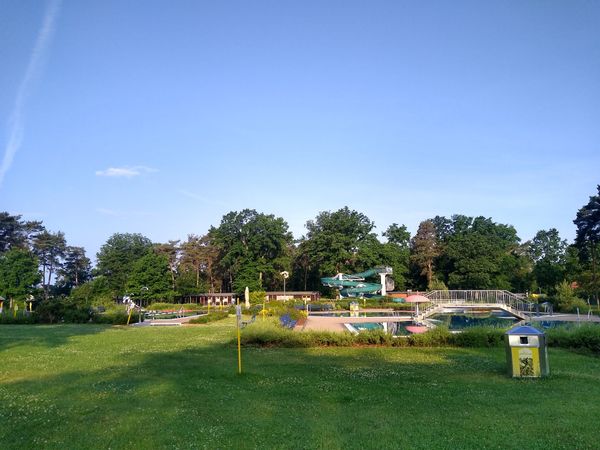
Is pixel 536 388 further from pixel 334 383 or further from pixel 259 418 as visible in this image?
pixel 259 418

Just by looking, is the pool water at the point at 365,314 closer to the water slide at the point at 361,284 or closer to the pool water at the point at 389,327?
the pool water at the point at 389,327

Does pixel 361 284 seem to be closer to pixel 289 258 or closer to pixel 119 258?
pixel 289 258

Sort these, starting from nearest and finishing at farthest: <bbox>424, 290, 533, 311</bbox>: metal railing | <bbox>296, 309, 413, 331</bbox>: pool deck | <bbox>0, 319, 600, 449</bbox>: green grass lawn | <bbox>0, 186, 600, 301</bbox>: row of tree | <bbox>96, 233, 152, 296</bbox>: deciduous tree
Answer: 1. <bbox>0, 319, 600, 449</bbox>: green grass lawn
2. <bbox>296, 309, 413, 331</bbox>: pool deck
3. <bbox>424, 290, 533, 311</bbox>: metal railing
4. <bbox>0, 186, 600, 301</bbox>: row of tree
5. <bbox>96, 233, 152, 296</bbox>: deciduous tree

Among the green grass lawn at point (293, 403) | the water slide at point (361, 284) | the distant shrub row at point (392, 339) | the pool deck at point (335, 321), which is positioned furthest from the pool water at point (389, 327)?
the water slide at point (361, 284)

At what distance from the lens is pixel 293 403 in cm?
837

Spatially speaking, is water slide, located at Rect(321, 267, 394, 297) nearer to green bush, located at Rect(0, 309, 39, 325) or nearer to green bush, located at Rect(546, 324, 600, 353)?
green bush, located at Rect(0, 309, 39, 325)

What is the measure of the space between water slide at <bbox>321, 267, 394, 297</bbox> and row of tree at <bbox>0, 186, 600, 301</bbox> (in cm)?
491

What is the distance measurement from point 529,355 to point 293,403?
6.19 m

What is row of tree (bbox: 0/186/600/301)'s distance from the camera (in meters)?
61.1

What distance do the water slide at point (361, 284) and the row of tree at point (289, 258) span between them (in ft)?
16.1

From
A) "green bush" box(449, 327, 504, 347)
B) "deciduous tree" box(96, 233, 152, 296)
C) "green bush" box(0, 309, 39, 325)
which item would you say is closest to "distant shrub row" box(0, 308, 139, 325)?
"green bush" box(0, 309, 39, 325)

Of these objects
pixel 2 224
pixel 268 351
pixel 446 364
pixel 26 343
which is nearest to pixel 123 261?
pixel 2 224

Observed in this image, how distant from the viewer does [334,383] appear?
33.8 feet

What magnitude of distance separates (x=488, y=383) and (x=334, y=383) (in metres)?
3.49
